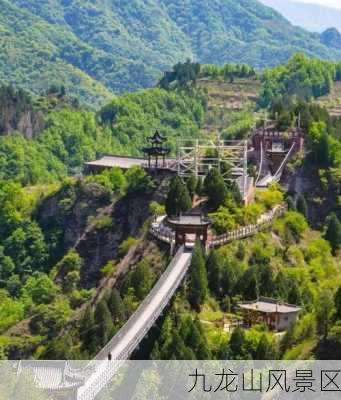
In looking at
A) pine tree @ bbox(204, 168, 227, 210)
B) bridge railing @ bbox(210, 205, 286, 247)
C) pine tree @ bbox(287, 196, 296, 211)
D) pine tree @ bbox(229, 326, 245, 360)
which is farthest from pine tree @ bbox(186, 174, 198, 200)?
pine tree @ bbox(229, 326, 245, 360)

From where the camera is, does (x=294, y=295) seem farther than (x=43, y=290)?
No

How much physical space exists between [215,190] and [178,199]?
106 inches

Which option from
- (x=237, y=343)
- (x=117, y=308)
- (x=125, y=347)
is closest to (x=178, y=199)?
(x=117, y=308)

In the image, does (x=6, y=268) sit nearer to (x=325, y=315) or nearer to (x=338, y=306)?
(x=325, y=315)

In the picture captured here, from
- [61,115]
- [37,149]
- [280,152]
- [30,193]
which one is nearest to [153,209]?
[280,152]

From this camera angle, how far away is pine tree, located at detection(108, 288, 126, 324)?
5525cm

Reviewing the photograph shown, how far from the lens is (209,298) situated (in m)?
57.2

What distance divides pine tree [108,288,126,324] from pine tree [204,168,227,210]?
13506 millimetres

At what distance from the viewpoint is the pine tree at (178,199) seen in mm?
66625

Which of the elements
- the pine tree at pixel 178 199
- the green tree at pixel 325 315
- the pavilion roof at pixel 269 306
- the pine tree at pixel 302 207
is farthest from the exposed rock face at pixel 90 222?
the green tree at pixel 325 315

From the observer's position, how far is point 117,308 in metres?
55.7

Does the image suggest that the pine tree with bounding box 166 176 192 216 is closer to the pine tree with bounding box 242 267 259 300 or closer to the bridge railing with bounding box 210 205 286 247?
the bridge railing with bounding box 210 205 286 247

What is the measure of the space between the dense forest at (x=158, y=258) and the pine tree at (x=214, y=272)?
62 millimetres

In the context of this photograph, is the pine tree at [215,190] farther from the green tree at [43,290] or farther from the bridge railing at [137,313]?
the green tree at [43,290]
